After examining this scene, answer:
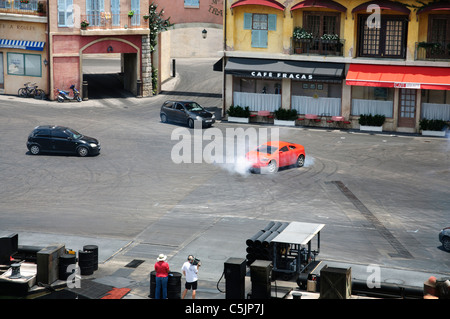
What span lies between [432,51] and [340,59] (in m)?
5.91

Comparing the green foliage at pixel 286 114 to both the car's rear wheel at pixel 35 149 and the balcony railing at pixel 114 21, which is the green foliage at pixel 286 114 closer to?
the balcony railing at pixel 114 21

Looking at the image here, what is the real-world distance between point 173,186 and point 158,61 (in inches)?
1084

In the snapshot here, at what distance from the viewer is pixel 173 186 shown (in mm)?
36188

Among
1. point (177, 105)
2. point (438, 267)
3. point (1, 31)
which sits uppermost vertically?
point (1, 31)

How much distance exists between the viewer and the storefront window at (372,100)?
50.6 metres

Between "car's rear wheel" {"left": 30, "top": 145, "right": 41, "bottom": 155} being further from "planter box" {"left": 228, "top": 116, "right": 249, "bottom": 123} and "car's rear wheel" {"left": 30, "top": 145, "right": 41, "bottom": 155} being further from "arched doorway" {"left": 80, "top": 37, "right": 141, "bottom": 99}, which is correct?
"arched doorway" {"left": 80, "top": 37, "right": 141, "bottom": 99}

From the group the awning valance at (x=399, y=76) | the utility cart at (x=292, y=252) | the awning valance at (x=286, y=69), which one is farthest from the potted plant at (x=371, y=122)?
the utility cart at (x=292, y=252)

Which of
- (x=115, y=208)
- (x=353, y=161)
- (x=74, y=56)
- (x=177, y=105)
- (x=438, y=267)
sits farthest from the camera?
(x=74, y=56)

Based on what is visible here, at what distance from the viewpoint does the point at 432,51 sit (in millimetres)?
49062

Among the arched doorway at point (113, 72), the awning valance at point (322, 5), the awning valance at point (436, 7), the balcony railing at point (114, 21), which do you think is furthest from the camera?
the arched doorway at point (113, 72)

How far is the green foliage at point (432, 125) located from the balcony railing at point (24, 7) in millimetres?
27698

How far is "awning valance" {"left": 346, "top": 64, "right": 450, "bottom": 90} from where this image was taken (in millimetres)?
48188
